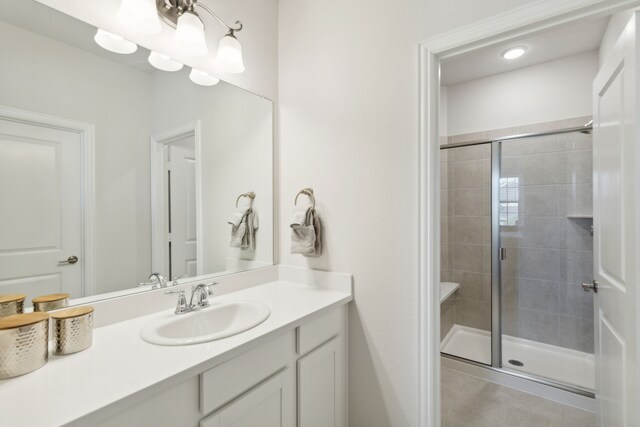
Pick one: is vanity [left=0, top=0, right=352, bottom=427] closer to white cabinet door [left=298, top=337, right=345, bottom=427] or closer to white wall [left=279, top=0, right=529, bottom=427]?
white cabinet door [left=298, top=337, right=345, bottom=427]

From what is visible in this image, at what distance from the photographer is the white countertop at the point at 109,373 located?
589 mm

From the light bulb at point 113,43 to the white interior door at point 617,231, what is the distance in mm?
1816

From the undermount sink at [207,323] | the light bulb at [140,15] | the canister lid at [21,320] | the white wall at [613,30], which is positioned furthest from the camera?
the white wall at [613,30]

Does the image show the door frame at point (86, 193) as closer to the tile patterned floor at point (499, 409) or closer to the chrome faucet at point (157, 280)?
the chrome faucet at point (157, 280)

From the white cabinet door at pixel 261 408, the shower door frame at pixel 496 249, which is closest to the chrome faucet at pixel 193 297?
the white cabinet door at pixel 261 408

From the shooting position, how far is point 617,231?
1131mm

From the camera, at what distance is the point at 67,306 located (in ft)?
3.13

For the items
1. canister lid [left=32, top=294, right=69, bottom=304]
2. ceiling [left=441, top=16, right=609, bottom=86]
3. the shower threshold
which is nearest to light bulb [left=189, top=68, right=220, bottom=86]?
canister lid [left=32, top=294, right=69, bottom=304]

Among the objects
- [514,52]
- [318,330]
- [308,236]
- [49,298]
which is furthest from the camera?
[514,52]

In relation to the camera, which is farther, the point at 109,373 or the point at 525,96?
the point at 525,96

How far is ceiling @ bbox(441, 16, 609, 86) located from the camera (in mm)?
1964

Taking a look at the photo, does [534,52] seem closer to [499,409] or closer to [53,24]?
[499,409]

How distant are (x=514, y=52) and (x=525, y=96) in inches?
17.7

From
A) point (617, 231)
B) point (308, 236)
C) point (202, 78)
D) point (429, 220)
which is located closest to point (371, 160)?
point (429, 220)
